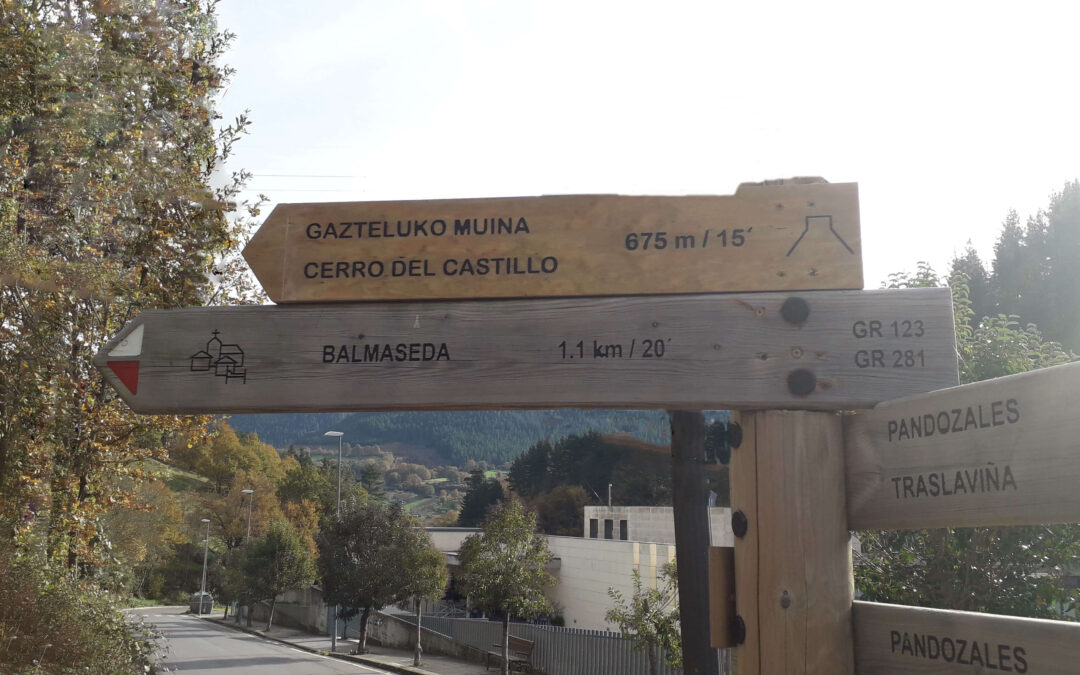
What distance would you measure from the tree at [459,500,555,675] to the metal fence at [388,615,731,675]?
4.14 ft

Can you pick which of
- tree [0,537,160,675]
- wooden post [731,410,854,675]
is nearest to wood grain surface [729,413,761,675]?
wooden post [731,410,854,675]

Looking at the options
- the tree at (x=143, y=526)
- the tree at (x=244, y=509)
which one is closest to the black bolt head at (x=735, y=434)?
the tree at (x=143, y=526)

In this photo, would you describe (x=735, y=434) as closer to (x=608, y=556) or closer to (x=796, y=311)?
(x=796, y=311)

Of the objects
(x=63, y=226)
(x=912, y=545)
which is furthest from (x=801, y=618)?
(x=63, y=226)

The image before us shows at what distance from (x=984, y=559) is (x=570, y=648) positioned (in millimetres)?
19570

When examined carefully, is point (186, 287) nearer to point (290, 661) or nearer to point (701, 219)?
point (701, 219)

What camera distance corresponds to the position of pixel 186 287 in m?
10.9

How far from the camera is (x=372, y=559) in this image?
96.9 ft

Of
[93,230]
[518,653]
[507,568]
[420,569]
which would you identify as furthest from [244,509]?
[93,230]

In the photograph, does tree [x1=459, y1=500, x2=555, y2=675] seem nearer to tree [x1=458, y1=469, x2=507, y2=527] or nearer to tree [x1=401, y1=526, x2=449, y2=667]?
tree [x1=401, y1=526, x2=449, y2=667]

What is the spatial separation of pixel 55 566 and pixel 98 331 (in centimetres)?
320

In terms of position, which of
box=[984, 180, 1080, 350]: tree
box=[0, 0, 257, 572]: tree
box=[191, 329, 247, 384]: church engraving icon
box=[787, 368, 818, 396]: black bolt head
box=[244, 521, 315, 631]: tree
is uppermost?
box=[984, 180, 1080, 350]: tree

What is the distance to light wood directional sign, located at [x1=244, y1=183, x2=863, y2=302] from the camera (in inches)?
88.7

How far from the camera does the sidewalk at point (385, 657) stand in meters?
26.0
